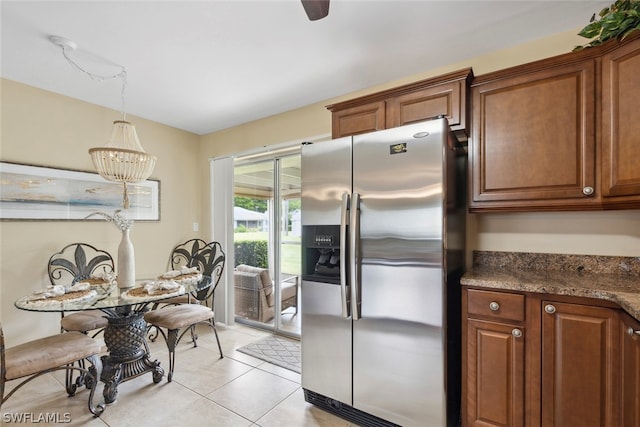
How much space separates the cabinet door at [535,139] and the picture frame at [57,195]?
11.7ft

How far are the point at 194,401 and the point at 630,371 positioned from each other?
2.53m

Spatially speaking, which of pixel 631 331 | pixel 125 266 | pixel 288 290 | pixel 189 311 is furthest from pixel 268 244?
pixel 631 331

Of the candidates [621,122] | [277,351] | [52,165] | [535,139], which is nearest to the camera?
[621,122]

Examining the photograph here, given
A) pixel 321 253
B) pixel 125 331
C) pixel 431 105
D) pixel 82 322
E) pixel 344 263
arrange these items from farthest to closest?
pixel 82 322 → pixel 125 331 → pixel 321 253 → pixel 431 105 → pixel 344 263

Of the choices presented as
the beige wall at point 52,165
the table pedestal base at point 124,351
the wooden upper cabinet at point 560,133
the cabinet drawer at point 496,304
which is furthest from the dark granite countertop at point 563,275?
the beige wall at point 52,165

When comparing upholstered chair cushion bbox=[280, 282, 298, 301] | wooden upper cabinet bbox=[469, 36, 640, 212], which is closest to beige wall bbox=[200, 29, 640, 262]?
wooden upper cabinet bbox=[469, 36, 640, 212]

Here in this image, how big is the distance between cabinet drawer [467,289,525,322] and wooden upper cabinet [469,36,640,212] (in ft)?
1.96

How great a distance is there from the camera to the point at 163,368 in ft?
8.25

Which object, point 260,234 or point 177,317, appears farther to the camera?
point 260,234

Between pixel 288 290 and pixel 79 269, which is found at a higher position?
pixel 79 269

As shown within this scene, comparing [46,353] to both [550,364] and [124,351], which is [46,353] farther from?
[550,364]

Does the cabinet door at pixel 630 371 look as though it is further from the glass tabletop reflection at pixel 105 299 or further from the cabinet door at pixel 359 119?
the glass tabletop reflection at pixel 105 299

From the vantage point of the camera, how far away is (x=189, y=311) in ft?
8.54

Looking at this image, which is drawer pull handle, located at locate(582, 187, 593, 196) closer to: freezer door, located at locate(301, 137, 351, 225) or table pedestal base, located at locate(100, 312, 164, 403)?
freezer door, located at locate(301, 137, 351, 225)
